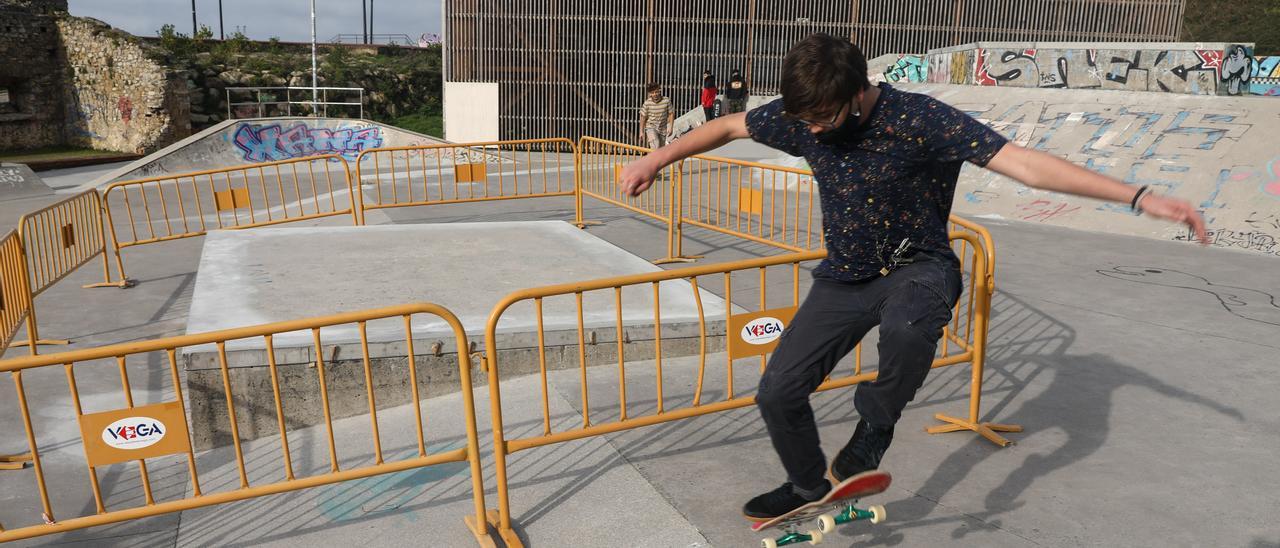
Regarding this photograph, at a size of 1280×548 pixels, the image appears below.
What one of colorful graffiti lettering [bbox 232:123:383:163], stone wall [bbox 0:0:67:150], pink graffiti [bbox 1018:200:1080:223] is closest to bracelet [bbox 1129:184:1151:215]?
pink graffiti [bbox 1018:200:1080:223]

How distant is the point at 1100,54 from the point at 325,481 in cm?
1708

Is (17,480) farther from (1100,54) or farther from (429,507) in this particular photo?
(1100,54)

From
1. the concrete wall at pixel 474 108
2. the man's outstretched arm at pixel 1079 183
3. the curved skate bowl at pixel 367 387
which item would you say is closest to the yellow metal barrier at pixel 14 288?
the curved skate bowl at pixel 367 387

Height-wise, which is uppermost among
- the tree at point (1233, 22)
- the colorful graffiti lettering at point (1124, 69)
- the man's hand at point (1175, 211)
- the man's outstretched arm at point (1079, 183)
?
the tree at point (1233, 22)

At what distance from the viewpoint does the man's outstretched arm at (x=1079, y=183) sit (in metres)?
2.40

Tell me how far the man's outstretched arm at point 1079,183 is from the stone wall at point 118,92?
28434 millimetres

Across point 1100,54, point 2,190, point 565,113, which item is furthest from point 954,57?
point 2,190

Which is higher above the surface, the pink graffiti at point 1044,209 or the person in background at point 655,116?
the person in background at point 655,116

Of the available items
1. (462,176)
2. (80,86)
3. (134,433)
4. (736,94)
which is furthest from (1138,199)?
(80,86)

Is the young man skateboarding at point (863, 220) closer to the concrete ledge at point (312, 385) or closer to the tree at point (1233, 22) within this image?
the concrete ledge at point (312, 385)

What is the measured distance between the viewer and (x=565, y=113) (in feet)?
81.3

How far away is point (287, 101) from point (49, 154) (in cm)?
736

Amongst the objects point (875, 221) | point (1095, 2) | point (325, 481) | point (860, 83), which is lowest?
point (325, 481)

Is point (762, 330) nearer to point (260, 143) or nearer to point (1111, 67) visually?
point (1111, 67)
